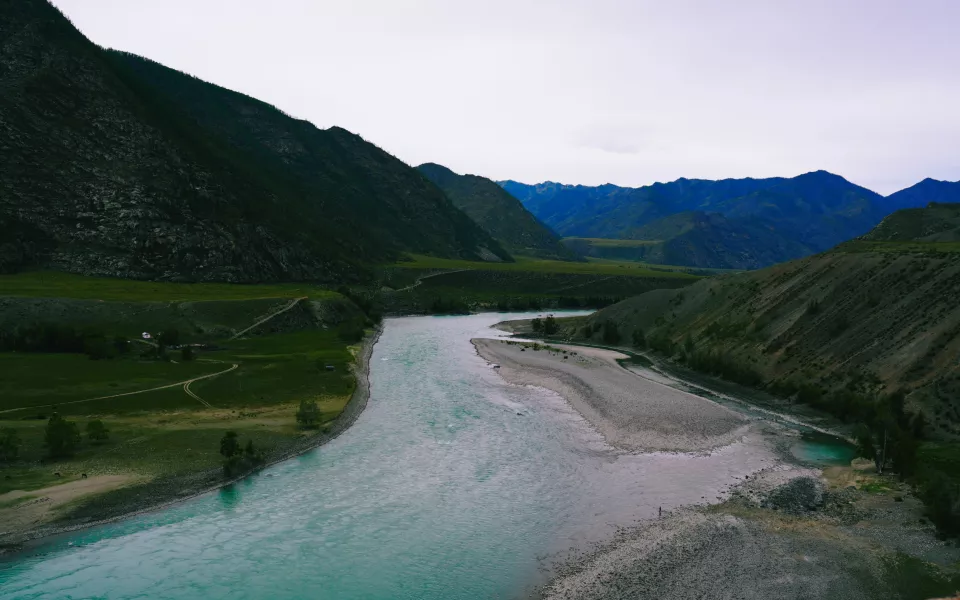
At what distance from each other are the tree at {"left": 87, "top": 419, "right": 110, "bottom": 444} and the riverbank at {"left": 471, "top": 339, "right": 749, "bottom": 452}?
39.8m

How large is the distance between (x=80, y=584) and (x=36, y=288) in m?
88.1

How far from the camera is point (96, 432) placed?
47062 millimetres

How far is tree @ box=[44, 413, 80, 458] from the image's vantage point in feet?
143

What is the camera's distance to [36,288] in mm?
99938

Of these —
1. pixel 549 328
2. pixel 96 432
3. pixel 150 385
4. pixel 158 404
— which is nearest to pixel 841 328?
pixel 549 328

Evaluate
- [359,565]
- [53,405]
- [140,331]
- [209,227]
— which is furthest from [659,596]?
[209,227]

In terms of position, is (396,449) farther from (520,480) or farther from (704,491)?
(704,491)

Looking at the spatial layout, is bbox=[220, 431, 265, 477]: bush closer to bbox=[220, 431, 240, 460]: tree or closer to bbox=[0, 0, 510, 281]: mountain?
bbox=[220, 431, 240, 460]: tree

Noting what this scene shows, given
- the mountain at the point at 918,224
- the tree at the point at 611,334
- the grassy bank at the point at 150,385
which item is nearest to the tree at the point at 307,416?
the grassy bank at the point at 150,385

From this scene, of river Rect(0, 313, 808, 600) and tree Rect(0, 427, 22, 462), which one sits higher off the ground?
tree Rect(0, 427, 22, 462)

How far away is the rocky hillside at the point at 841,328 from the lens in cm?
5503

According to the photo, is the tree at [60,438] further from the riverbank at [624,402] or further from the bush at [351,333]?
the bush at [351,333]

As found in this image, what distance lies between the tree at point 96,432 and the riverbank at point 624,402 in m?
39.8

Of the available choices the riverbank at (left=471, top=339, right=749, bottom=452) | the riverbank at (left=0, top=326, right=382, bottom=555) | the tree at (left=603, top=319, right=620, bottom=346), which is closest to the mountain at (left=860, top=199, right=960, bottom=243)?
the tree at (left=603, top=319, right=620, bottom=346)
